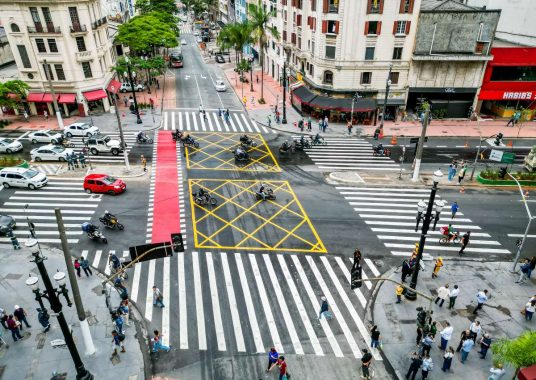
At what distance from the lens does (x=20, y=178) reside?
112 ft

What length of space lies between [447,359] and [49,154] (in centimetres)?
3838

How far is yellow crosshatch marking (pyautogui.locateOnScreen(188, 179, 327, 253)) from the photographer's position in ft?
90.4

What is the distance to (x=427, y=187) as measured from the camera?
35781 millimetres

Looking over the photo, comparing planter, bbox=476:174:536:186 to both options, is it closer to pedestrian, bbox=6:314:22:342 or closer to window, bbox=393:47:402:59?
window, bbox=393:47:402:59

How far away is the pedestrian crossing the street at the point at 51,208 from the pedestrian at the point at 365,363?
20.8 meters

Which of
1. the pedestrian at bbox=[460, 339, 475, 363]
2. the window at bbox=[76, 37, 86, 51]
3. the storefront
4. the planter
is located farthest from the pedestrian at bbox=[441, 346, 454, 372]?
the window at bbox=[76, 37, 86, 51]

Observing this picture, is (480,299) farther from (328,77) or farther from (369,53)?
(328,77)

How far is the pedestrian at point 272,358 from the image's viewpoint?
17.8m

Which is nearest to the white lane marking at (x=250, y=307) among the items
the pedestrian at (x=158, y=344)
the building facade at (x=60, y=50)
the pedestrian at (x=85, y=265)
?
the pedestrian at (x=158, y=344)

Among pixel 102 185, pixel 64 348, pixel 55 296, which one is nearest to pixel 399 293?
pixel 55 296

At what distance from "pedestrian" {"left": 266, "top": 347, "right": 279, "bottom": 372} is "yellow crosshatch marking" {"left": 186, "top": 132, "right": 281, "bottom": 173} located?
22.6m

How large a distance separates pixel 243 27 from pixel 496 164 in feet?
149

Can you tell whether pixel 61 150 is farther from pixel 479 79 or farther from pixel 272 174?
pixel 479 79

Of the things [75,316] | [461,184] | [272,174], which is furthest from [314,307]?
[461,184]
